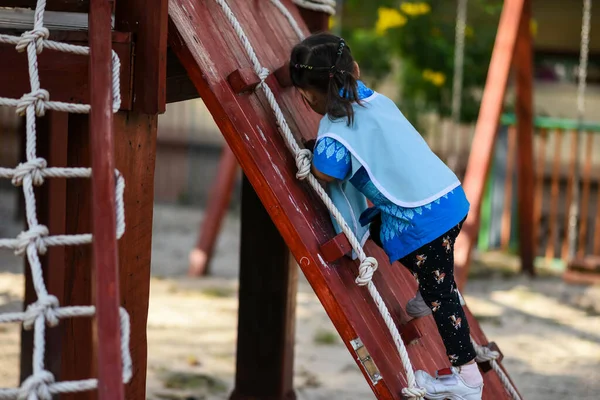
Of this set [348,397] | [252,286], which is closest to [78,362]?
[252,286]

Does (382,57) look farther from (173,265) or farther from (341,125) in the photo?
(341,125)

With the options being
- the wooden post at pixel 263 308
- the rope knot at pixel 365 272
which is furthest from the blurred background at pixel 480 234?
the rope knot at pixel 365 272

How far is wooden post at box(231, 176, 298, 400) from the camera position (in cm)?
298

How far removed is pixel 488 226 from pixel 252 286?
13.7 feet

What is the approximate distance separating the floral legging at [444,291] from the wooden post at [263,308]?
0.83m

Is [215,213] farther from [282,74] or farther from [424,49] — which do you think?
[282,74]

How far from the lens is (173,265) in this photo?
6262mm

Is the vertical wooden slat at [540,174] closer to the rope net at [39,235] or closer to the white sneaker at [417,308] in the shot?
the white sneaker at [417,308]

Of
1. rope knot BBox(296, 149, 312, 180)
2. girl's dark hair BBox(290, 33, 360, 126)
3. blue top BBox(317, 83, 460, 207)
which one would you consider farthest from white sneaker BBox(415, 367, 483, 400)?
girl's dark hair BBox(290, 33, 360, 126)

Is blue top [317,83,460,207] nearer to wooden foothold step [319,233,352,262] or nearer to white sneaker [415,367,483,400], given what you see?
wooden foothold step [319,233,352,262]

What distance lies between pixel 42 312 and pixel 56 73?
625mm

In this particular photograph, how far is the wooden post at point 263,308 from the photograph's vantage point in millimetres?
2977

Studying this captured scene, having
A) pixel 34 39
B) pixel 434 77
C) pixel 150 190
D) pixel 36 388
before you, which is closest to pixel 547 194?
pixel 434 77

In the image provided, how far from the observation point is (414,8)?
633cm
